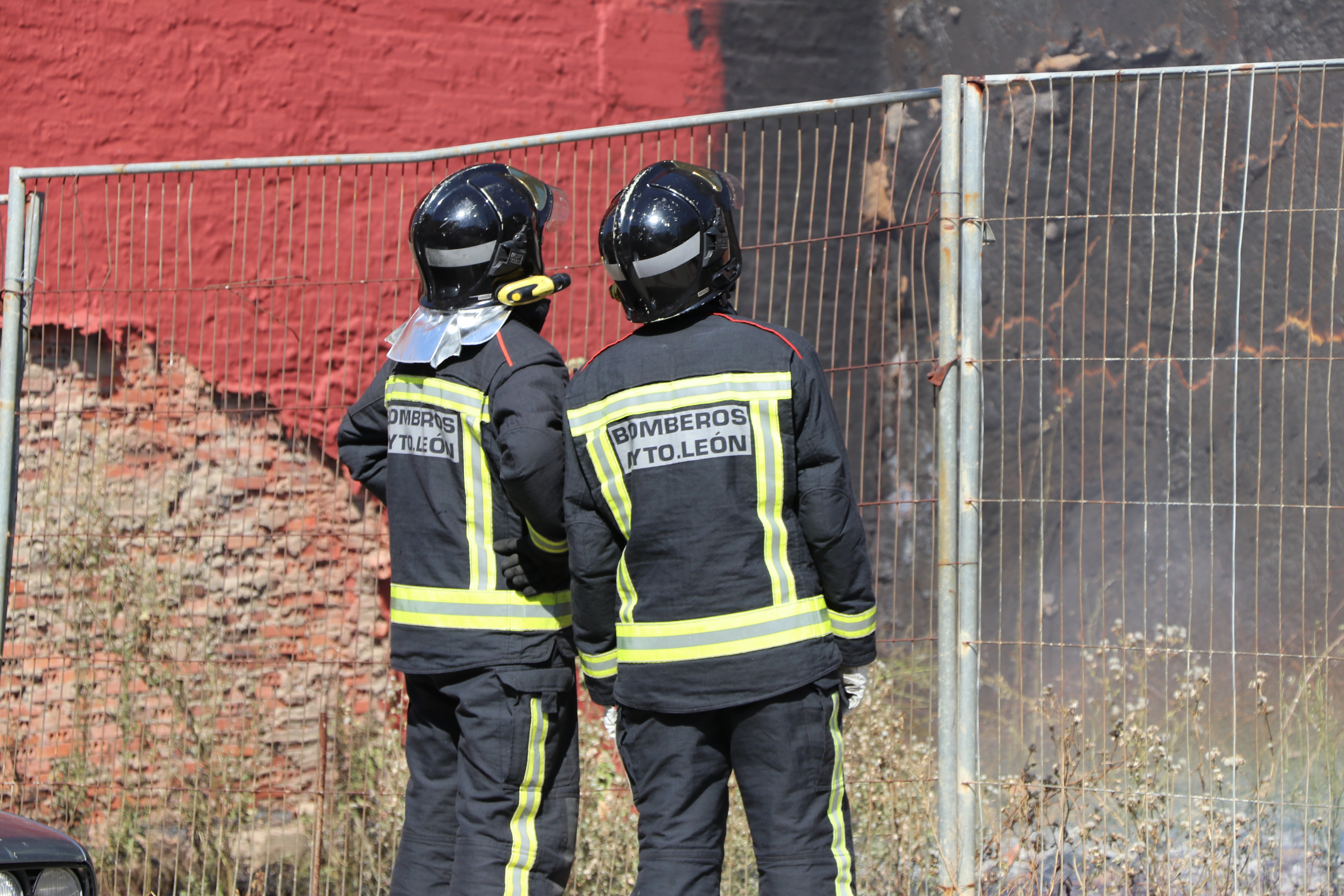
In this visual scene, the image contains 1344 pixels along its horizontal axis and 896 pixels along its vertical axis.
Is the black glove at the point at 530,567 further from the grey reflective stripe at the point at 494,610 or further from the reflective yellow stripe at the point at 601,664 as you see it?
the reflective yellow stripe at the point at 601,664

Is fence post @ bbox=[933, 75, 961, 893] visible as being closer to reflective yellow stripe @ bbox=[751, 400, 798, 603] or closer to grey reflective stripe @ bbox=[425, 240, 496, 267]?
reflective yellow stripe @ bbox=[751, 400, 798, 603]

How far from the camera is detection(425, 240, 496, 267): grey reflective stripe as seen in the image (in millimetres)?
3109

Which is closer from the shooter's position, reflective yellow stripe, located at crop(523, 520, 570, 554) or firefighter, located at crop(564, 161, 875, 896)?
firefighter, located at crop(564, 161, 875, 896)

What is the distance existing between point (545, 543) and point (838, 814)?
3.11 feet

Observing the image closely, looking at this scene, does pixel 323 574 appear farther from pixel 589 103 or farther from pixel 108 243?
pixel 589 103

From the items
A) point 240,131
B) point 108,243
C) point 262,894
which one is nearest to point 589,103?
point 240,131

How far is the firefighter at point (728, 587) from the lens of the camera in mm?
2646

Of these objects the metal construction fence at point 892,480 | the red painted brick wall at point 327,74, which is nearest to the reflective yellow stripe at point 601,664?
the metal construction fence at point 892,480

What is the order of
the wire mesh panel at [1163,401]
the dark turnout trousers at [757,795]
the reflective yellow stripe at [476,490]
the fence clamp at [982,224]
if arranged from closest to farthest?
the dark turnout trousers at [757,795] < the reflective yellow stripe at [476,490] < the fence clamp at [982,224] < the wire mesh panel at [1163,401]

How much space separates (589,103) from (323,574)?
94.2 inches

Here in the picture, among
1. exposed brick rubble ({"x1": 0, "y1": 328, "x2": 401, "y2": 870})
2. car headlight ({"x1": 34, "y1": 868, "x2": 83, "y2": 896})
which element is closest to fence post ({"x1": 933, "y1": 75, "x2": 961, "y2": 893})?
exposed brick rubble ({"x1": 0, "y1": 328, "x2": 401, "y2": 870})

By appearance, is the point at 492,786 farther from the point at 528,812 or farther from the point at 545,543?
the point at 545,543

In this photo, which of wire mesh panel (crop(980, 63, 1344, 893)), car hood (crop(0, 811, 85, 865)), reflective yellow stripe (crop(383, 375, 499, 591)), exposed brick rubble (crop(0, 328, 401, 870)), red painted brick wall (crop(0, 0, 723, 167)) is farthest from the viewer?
red painted brick wall (crop(0, 0, 723, 167))

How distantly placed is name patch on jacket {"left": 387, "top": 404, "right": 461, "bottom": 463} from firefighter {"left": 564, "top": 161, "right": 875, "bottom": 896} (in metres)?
0.42
